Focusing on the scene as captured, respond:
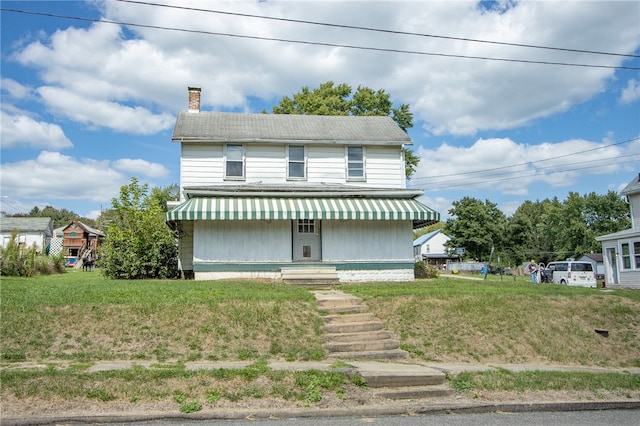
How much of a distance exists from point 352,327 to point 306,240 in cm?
863

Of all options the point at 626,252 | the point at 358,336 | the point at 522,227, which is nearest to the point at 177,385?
the point at 358,336

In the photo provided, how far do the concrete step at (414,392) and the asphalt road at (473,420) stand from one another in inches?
22.9

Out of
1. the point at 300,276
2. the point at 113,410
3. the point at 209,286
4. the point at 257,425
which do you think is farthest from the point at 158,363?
the point at 300,276

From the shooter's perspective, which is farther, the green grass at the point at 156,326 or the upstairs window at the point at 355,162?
the upstairs window at the point at 355,162

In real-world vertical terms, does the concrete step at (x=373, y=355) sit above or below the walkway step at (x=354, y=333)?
below

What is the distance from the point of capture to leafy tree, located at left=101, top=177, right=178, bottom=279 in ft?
65.1

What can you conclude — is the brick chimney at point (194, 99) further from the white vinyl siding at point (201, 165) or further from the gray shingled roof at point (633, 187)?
the gray shingled roof at point (633, 187)

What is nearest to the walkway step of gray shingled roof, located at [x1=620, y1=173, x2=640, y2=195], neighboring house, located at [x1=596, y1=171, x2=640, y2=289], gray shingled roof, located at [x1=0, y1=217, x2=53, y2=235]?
neighboring house, located at [x1=596, y1=171, x2=640, y2=289]

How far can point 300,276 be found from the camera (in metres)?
17.5

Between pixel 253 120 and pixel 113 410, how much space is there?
18.3 meters

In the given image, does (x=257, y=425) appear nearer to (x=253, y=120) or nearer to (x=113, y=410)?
(x=113, y=410)

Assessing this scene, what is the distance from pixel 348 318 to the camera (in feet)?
37.4

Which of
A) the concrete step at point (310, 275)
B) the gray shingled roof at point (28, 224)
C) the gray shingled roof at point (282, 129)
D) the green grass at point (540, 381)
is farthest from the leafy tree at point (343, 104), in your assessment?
the gray shingled roof at point (28, 224)

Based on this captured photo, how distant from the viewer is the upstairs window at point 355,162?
21938 millimetres
